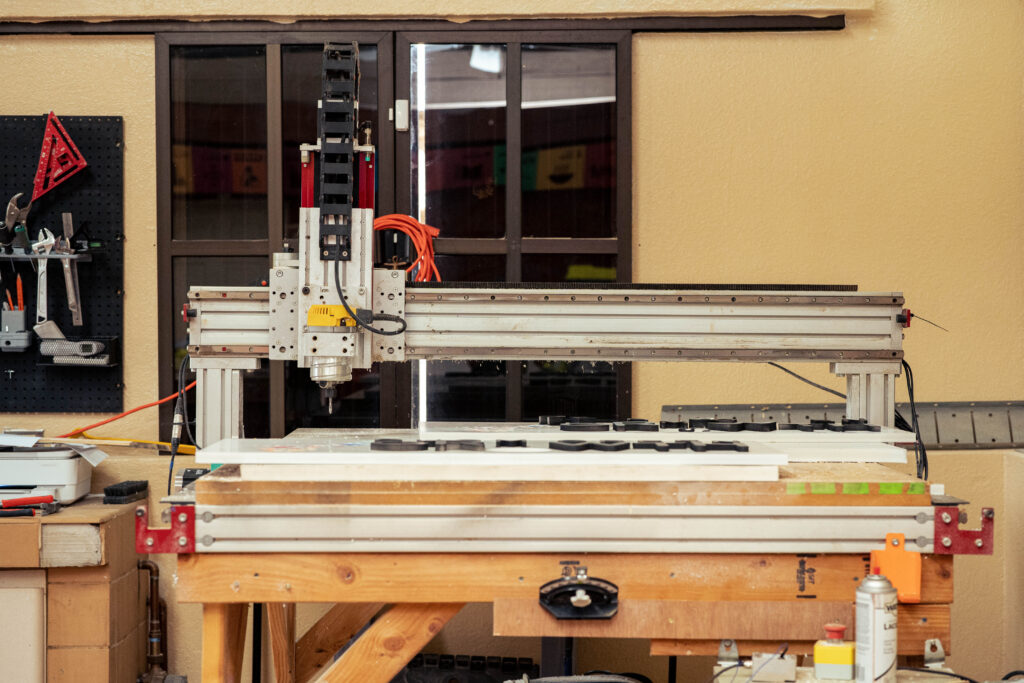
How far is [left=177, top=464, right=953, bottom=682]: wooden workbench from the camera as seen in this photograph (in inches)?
57.0

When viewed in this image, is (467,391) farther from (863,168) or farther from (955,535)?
(955,535)

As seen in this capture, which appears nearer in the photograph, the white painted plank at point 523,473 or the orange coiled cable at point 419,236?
the white painted plank at point 523,473

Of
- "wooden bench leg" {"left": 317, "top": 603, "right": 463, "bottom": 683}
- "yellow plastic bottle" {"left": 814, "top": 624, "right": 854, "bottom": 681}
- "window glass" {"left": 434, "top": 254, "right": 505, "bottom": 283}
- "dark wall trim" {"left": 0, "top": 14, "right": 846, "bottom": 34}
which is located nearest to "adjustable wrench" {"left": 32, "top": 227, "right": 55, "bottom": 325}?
"dark wall trim" {"left": 0, "top": 14, "right": 846, "bottom": 34}

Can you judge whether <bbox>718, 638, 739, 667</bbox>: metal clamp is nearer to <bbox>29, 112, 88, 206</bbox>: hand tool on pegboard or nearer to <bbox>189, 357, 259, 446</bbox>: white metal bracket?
<bbox>189, 357, 259, 446</bbox>: white metal bracket

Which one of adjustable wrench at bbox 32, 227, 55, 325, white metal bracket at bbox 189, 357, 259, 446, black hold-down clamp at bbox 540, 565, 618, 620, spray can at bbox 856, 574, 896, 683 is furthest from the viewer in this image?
adjustable wrench at bbox 32, 227, 55, 325

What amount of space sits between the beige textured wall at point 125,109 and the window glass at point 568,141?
1.20 meters

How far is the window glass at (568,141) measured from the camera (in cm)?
278

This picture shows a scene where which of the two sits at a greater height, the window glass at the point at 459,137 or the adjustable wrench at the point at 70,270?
the window glass at the point at 459,137

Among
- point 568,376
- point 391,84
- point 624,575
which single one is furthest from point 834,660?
point 391,84

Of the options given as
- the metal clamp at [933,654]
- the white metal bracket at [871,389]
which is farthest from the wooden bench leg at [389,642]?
the white metal bracket at [871,389]

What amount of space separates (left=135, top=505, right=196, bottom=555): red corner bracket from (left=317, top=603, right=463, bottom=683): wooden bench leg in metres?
0.32

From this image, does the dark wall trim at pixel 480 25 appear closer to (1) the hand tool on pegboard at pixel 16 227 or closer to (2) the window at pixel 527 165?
(2) the window at pixel 527 165

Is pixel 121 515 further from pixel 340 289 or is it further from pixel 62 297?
pixel 340 289

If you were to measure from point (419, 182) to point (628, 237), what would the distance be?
0.69 meters
